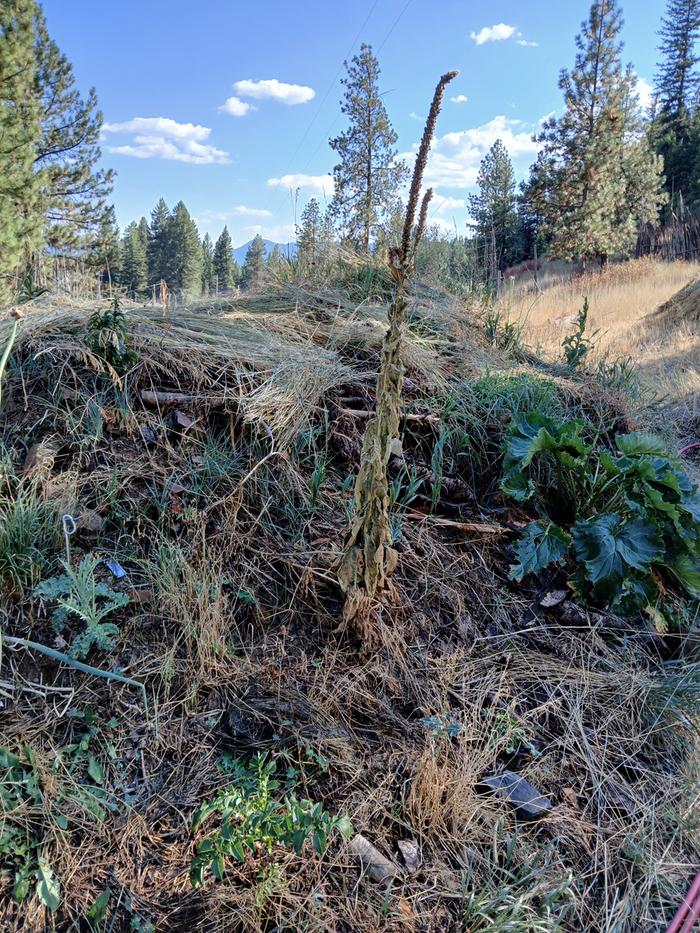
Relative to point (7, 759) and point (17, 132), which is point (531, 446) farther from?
point (17, 132)

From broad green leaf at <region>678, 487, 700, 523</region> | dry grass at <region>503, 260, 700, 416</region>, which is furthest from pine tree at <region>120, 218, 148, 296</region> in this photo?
broad green leaf at <region>678, 487, 700, 523</region>

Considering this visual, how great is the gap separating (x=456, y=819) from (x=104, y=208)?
26710mm

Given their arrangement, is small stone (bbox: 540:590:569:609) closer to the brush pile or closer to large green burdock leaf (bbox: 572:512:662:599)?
the brush pile

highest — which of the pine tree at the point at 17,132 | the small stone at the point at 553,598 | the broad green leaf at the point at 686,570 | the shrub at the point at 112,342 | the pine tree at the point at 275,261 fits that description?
the pine tree at the point at 17,132

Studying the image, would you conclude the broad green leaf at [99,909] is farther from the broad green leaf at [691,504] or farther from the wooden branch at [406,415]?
the broad green leaf at [691,504]

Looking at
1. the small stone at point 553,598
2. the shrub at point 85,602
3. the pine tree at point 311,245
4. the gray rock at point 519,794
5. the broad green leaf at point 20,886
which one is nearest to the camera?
the broad green leaf at point 20,886

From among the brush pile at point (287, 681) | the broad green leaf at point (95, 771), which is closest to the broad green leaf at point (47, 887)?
the brush pile at point (287, 681)

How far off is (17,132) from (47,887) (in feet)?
56.7

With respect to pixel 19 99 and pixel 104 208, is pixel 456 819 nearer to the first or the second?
pixel 19 99

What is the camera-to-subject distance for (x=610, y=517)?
2014 millimetres

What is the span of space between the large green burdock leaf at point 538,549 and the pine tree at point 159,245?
47883 millimetres

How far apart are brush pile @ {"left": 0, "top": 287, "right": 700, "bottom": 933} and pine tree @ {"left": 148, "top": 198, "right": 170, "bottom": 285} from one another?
47183 mm

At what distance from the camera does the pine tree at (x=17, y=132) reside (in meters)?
13.3

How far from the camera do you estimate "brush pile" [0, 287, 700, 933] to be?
4.04ft
